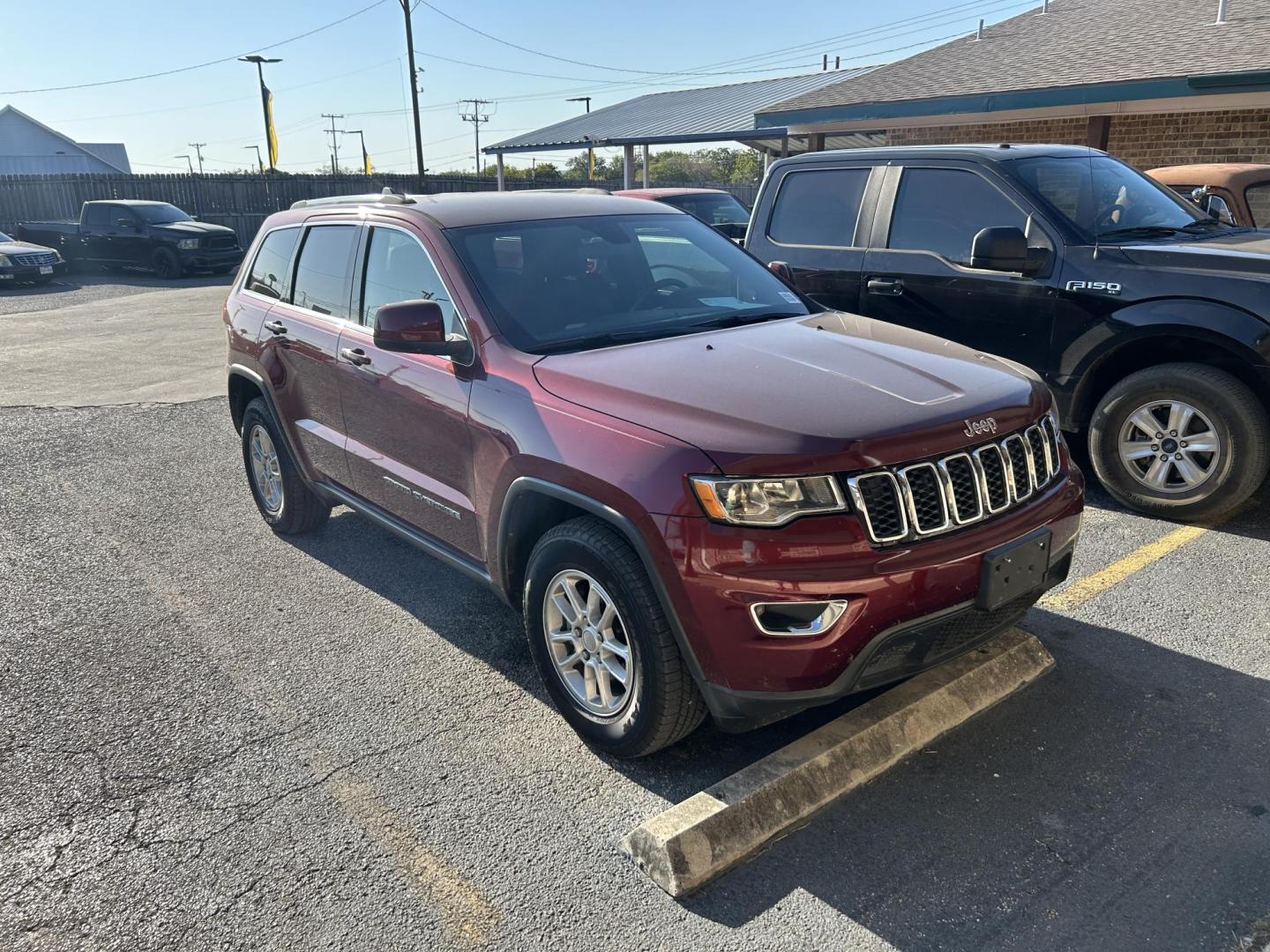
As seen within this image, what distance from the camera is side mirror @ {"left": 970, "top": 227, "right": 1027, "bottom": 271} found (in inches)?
204

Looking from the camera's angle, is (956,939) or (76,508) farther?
(76,508)

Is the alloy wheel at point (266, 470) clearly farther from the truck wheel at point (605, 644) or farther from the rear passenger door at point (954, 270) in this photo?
the rear passenger door at point (954, 270)

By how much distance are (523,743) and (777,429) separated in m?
1.48

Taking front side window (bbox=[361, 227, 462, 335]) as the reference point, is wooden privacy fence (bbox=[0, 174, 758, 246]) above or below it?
above

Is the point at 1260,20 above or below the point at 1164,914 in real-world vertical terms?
above

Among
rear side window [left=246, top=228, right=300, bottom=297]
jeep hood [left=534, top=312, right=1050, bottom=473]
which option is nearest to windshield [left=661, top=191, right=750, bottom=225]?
rear side window [left=246, top=228, right=300, bottom=297]

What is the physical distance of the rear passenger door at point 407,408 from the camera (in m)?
3.67

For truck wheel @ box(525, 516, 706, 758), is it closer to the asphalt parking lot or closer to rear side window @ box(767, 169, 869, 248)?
the asphalt parking lot

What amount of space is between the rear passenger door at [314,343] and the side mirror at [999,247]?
3.22 metres

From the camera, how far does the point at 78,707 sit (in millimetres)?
3684

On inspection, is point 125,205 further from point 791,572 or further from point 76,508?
point 791,572

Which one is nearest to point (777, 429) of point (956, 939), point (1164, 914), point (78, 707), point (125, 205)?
point (956, 939)

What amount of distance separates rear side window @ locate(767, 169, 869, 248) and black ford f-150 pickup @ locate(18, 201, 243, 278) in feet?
61.8

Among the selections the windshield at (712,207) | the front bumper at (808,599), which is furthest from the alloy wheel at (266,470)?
the windshield at (712,207)
